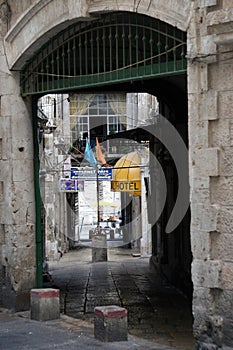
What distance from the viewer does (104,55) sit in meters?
11.8

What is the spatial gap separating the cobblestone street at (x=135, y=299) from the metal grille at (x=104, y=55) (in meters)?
3.80

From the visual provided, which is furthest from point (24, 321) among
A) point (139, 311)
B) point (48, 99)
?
point (48, 99)

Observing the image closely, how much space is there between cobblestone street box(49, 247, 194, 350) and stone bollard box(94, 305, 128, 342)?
818 mm

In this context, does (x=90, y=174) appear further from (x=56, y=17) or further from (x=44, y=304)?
(x=56, y=17)

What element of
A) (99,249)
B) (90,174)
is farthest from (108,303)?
(90,174)

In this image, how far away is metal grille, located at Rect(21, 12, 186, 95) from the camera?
9.99m

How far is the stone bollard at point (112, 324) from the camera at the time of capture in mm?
9880

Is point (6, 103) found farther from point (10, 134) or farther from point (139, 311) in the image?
point (139, 311)

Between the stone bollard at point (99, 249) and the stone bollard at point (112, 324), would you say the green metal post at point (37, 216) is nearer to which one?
the stone bollard at point (112, 324)

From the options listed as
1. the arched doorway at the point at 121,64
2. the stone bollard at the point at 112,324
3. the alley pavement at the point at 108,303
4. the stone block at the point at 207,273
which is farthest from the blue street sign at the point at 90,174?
the stone block at the point at 207,273

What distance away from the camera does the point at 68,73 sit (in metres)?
12.0

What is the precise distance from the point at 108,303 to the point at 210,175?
18.7 ft

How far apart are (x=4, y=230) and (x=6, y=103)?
2.12 m

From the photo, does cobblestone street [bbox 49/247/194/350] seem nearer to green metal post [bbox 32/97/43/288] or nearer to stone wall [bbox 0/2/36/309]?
green metal post [bbox 32/97/43/288]
